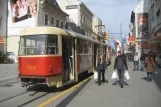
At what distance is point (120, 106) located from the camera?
323 inches

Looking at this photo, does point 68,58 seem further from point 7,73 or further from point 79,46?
point 7,73

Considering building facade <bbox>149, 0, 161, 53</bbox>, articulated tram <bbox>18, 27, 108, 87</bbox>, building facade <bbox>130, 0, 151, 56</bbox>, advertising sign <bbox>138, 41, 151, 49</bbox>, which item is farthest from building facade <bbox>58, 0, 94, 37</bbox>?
articulated tram <bbox>18, 27, 108, 87</bbox>

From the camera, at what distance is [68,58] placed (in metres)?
12.5

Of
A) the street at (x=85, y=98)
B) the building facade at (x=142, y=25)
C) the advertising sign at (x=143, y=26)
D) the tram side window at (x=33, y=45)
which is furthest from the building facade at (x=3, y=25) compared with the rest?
the street at (x=85, y=98)

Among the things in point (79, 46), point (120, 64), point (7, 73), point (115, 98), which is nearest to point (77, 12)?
point (7, 73)

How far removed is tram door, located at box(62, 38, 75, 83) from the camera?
12.0 meters

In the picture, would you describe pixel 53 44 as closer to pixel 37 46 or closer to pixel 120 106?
pixel 37 46

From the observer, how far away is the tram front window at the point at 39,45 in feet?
35.9

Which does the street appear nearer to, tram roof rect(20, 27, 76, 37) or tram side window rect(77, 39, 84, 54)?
tram roof rect(20, 27, 76, 37)

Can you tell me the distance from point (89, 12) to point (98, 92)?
56915 millimetres

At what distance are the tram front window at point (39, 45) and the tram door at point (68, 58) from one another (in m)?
0.78

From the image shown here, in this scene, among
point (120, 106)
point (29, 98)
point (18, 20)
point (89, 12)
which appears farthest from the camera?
point (89, 12)

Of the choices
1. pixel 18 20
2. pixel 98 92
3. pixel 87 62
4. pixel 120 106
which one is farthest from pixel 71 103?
pixel 18 20

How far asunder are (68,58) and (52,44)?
5.13ft
